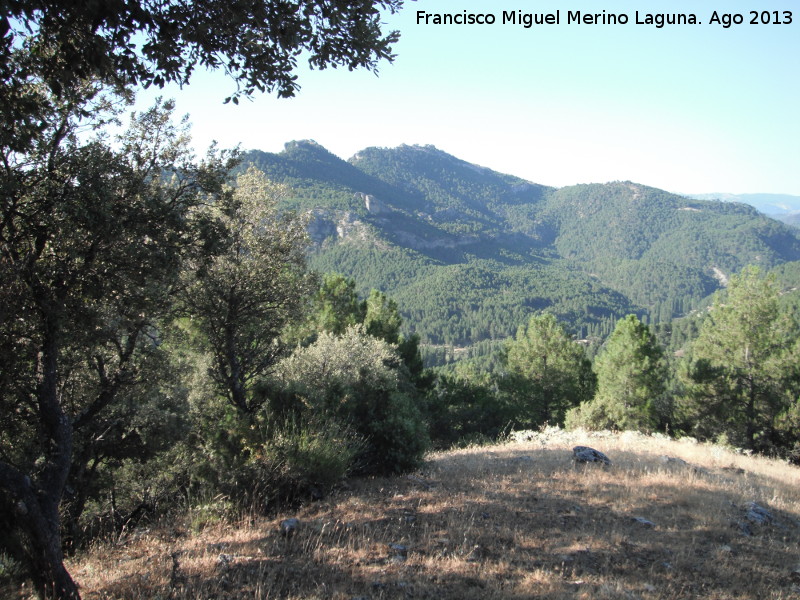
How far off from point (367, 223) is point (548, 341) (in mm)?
157776

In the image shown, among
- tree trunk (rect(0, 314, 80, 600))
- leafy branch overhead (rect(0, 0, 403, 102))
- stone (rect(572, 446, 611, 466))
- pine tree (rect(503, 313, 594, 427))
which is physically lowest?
pine tree (rect(503, 313, 594, 427))

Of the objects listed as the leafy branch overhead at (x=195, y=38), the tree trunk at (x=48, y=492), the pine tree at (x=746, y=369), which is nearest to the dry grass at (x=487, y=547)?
the tree trunk at (x=48, y=492)

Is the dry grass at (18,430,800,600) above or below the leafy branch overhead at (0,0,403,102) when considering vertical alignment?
below

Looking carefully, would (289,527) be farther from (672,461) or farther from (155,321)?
(672,461)

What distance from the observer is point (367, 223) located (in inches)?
7333

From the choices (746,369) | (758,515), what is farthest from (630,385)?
(758,515)

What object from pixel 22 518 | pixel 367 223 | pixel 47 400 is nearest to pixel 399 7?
pixel 47 400

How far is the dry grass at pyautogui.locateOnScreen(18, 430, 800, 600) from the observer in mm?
4555

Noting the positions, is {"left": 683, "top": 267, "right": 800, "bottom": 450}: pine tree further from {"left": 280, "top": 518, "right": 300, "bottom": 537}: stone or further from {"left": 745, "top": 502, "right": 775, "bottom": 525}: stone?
{"left": 280, "top": 518, "right": 300, "bottom": 537}: stone

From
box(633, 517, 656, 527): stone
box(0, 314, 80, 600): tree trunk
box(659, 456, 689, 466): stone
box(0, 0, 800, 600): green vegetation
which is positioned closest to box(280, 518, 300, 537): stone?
box(0, 0, 800, 600): green vegetation

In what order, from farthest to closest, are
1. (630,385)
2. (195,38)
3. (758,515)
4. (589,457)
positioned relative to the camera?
(630,385), (589,457), (758,515), (195,38)

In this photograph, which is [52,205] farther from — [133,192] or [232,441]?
[232,441]

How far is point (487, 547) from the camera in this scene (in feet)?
18.0

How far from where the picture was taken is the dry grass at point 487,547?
179 inches
